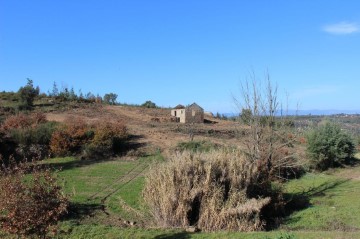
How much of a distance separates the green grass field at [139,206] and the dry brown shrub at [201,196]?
2.40ft

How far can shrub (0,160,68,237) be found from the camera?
6.91 m

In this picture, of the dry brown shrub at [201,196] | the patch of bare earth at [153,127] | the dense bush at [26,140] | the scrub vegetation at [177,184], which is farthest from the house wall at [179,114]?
the dry brown shrub at [201,196]

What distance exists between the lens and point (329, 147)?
20.2 meters

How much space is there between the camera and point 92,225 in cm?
1008

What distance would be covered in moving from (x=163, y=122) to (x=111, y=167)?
525 inches

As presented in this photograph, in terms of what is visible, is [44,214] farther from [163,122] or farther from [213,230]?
[163,122]

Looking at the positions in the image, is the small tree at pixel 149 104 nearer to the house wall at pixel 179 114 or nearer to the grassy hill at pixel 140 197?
the house wall at pixel 179 114

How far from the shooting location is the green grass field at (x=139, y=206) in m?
9.27

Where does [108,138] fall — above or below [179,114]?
below

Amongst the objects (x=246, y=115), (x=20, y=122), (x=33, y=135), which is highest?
(x=246, y=115)

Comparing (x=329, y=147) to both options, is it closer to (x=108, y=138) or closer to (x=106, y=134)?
(x=108, y=138)

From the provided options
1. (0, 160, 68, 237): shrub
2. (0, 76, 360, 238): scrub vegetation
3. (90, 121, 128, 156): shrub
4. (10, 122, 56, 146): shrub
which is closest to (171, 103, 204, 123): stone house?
(0, 76, 360, 238): scrub vegetation

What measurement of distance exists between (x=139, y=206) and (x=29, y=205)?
17.0 feet

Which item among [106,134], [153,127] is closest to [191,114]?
[153,127]
